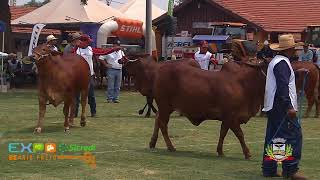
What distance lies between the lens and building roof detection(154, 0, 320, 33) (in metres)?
34.0

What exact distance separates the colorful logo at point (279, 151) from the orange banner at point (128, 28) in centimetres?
1976

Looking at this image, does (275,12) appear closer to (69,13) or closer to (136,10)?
(136,10)

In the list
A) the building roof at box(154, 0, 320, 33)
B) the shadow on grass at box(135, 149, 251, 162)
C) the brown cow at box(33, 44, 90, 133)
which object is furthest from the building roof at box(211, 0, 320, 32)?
the shadow on grass at box(135, 149, 251, 162)

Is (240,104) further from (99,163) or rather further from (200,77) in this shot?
(99,163)

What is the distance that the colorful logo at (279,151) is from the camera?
7988mm

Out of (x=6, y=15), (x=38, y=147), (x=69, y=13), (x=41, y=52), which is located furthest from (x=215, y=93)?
(x=6, y=15)

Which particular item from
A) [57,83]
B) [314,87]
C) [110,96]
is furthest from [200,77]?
[110,96]

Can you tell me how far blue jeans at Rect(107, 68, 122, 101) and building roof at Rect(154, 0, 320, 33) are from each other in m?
14.0

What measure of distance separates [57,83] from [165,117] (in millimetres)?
2784

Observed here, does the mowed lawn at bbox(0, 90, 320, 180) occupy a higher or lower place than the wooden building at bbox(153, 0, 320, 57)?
lower

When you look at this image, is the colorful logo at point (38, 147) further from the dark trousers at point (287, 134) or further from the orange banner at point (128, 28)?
the orange banner at point (128, 28)

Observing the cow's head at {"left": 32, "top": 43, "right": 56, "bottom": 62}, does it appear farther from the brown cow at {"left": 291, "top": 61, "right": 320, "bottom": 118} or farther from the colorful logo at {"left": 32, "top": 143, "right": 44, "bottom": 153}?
the brown cow at {"left": 291, "top": 61, "right": 320, "bottom": 118}

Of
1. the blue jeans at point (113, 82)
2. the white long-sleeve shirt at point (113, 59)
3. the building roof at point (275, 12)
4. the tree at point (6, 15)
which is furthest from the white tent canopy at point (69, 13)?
the white long-sleeve shirt at point (113, 59)

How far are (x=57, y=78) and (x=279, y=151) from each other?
5353mm
